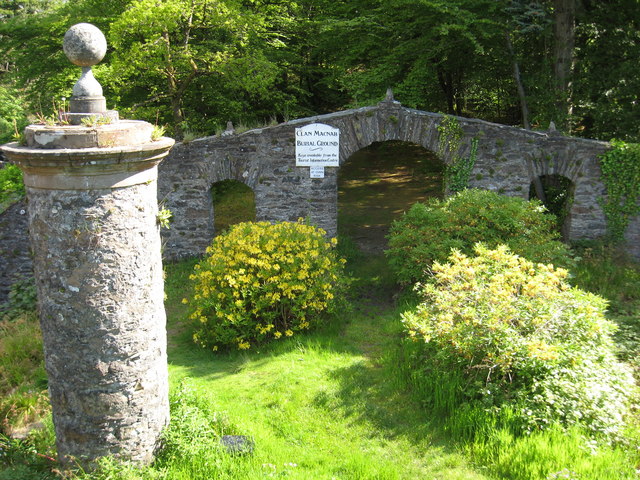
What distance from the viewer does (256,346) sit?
859 centimetres

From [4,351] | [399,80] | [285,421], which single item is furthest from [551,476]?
[399,80]

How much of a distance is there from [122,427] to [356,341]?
14.3 feet

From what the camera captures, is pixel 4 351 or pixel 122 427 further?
pixel 4 351

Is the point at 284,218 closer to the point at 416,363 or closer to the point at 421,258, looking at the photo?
the point at 421,258

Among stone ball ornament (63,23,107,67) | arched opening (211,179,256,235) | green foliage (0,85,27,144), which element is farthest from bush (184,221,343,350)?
green foliage (0,85,27,144)

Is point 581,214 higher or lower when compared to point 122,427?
higher

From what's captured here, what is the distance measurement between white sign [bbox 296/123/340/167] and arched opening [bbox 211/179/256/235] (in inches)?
147

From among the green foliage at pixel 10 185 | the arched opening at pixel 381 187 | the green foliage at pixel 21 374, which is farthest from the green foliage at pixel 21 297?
the arched opening at pixel 381 187

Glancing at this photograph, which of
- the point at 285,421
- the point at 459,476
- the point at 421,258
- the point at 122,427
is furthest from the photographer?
the point at 421,258

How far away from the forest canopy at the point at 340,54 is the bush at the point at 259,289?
4388 mm

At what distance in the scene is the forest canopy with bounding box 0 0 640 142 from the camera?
1355 centimetres

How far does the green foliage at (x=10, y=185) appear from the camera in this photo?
11.5 meters

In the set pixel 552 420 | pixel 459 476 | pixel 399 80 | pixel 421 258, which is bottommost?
pixel 459 476

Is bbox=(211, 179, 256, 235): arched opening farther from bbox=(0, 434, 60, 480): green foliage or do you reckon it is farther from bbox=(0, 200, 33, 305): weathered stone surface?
bbox=(0, 434, 60, 480): green foliage
